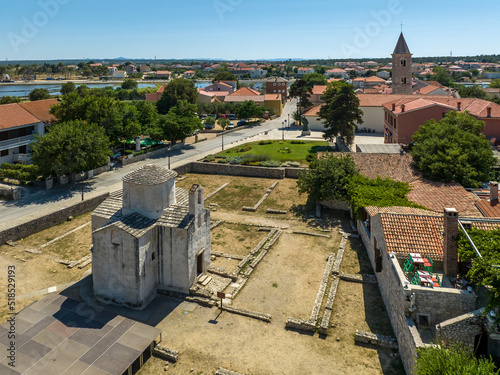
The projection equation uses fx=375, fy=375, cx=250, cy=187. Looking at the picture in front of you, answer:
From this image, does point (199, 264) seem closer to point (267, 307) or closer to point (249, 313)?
point (249, 313)

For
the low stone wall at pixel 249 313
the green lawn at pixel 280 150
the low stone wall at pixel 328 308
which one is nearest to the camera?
the low stone wall at pixel 328 308

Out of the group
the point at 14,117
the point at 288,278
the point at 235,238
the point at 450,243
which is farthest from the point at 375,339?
the point at 14,117

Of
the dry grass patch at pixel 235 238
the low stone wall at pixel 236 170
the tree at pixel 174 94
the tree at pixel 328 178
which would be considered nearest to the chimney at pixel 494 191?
the tree at pixel 328 178

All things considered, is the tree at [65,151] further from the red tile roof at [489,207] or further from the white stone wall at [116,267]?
the red tile roof at [489,207]

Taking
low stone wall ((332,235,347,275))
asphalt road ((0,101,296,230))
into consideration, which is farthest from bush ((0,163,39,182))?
low stone wall ((332,235,347,275))

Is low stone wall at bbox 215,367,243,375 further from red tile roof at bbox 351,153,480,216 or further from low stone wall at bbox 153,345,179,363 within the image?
red tile roof at bbox 351,153,480,216
